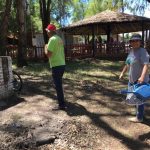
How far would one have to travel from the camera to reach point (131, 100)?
260 inches

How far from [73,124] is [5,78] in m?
3.25

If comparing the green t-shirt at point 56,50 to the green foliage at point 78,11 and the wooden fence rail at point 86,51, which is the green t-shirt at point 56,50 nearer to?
the wooden fence rail at point 86,51

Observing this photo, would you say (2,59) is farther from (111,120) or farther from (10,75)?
(111,120)

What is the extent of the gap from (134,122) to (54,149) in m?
1.95

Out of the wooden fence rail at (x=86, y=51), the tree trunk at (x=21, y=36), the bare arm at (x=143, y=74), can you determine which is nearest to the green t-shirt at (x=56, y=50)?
the bare arm at (x=143, y=74)

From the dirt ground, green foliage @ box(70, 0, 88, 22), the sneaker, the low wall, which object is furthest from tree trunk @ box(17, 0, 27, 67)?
green foliage @ box(70, 0, 88, 22)

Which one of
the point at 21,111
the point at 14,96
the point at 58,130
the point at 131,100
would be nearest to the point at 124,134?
the point at 131,100

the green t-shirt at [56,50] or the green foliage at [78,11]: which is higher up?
the green foliage at [78,11]

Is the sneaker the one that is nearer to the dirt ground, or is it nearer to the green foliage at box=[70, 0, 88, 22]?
the dirt ground

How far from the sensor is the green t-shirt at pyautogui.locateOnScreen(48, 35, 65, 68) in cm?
791

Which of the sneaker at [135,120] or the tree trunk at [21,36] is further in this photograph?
the tree trunk at [21,36]

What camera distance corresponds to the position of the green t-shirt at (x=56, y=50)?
7914 mm

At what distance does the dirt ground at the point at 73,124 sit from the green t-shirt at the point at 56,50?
107 cm

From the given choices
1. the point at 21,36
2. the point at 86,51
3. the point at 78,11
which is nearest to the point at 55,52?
the point at 21,36
